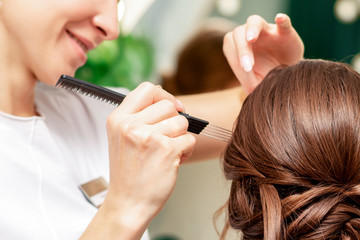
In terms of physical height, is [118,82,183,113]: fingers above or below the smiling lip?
below

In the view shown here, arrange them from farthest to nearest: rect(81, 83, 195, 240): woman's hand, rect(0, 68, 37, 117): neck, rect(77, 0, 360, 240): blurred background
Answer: rect(77, 0, 360, 240): blurred background → rect(0, 68, 37, 117): neck → rect(81, 83, 195, 240): woman's hand

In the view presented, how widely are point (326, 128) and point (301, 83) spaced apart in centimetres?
11

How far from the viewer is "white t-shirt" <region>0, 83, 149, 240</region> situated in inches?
32.3

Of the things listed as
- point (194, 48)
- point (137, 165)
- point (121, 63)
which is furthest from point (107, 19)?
point (194, 48)

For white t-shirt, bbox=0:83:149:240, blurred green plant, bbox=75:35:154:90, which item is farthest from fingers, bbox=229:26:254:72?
blurred green plant, bbox=75:35:154:90

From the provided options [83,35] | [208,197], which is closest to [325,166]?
[83,35]

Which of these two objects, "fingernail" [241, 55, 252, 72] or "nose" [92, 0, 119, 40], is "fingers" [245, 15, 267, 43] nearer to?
"fingernail" [241, 55, 252, 72]

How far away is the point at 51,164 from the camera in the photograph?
3.07 ft

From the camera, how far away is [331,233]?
2.06 ft

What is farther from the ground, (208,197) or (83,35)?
(83,35)

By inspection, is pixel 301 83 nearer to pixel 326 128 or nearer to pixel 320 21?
pixel 326 128

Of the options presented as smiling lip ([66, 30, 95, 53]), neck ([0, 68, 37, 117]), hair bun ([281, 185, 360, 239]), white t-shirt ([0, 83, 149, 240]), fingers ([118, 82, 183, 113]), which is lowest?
hair bun ([281, 185, 360, 239])

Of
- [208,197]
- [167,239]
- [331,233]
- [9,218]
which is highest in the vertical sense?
[9,218]

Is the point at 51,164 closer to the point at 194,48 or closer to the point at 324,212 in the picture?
the point at 324,212
